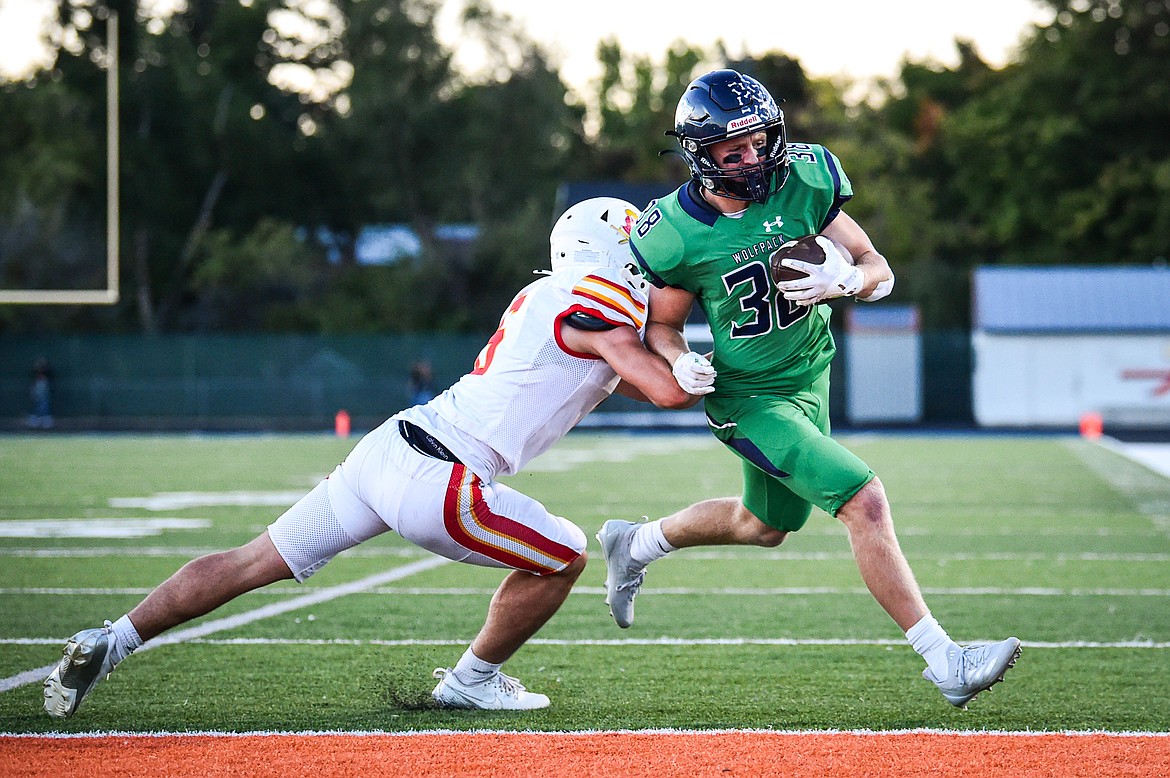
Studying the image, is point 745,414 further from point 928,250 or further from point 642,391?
point 928,250

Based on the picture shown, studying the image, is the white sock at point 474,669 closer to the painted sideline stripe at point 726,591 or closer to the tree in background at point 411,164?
the painted sideline stripe at point 726,591

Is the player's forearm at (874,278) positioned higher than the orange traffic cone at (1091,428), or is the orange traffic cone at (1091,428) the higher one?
the player's forearm at (874,278)

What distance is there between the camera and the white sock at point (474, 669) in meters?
4.68

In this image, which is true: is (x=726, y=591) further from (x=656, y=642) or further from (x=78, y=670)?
(x=78, y=670)

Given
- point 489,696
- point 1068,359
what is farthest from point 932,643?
point 1068,359

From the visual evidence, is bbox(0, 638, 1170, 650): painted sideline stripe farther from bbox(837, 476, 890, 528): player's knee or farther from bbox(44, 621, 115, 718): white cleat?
bbox(837, 476, 890, 528): player's knee

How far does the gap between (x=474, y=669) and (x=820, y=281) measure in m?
1.64

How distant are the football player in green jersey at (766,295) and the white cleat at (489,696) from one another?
1.04 metres

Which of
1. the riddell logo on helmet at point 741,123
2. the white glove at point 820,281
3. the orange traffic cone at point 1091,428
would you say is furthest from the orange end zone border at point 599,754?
the orange traffic cone at point 1091,428

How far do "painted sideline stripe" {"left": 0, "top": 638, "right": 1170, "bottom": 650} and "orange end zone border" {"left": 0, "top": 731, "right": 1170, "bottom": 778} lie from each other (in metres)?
1.63

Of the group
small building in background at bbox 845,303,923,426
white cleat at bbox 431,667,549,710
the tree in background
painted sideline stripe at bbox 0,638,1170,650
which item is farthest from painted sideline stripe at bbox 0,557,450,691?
the tree in background

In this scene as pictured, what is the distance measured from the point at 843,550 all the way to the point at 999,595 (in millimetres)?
2163

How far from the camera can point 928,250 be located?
46.7m

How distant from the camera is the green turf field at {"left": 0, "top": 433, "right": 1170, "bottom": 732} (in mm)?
4617
